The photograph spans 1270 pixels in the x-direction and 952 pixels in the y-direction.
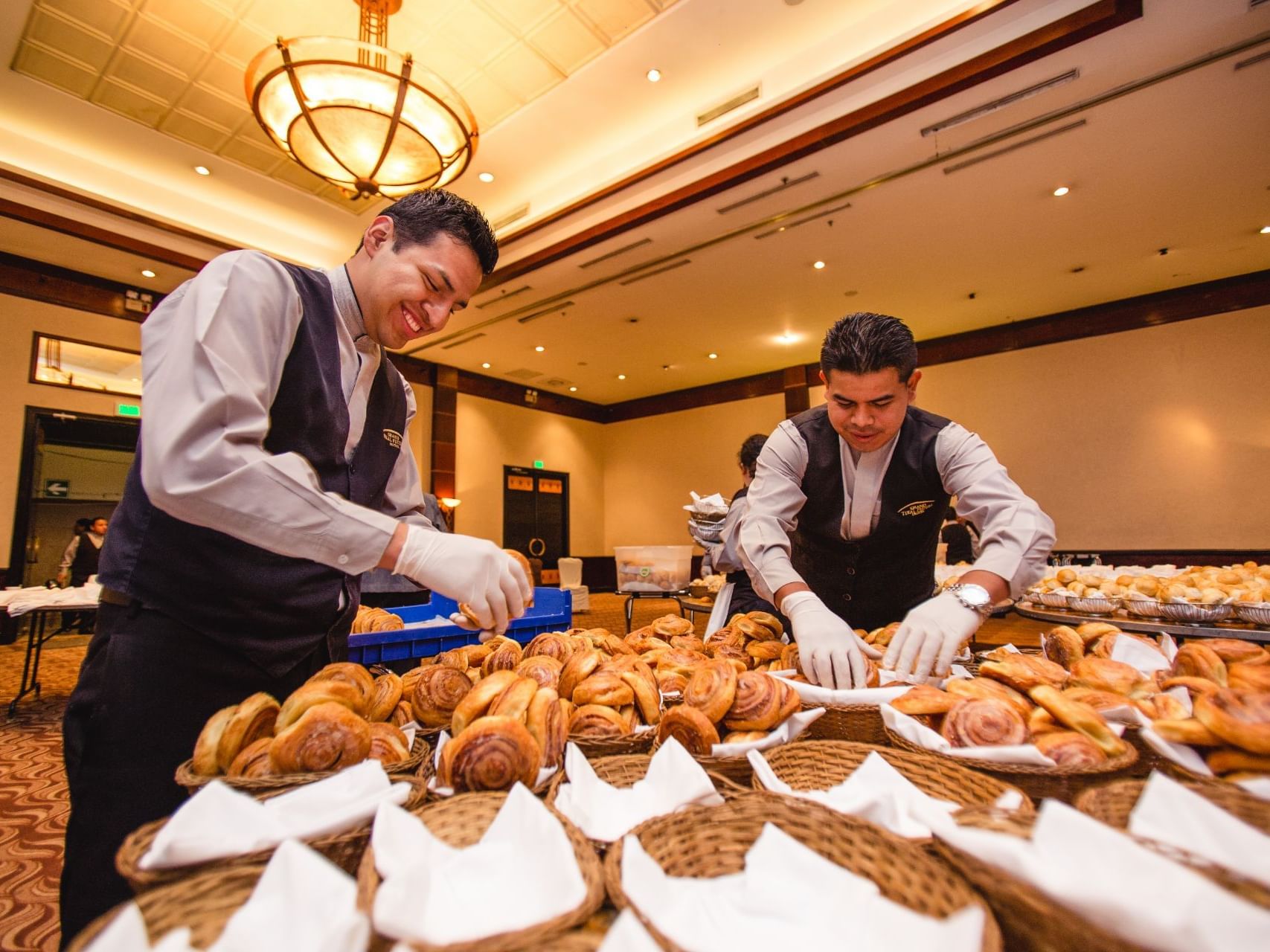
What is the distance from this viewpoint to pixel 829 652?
132 centimetres

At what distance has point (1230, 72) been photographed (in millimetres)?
4074

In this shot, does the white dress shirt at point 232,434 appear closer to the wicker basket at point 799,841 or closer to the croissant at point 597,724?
the croissant at point 597,724

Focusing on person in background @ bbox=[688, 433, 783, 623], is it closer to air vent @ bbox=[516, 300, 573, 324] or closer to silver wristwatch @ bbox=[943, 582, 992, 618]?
silver wristwatch @ bbox=[943, 582, 992, 618]

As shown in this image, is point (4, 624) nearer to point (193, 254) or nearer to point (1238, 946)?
point (193, 254)

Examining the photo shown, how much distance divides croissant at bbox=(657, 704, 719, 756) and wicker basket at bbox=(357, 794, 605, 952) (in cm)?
29

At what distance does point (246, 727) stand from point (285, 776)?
216mm

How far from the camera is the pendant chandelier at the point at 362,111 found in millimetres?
3262

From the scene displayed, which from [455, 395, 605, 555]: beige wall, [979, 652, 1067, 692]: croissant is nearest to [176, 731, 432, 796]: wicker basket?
[979, 652, 1067, 692]: croissant

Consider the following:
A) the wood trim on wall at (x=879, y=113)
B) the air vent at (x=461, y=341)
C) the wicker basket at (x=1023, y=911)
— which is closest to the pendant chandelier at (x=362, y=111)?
the wood trim on wall at (x=879, y=113)

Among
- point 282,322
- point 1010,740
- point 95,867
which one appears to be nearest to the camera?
point 1010,740

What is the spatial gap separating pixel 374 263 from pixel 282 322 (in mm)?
320

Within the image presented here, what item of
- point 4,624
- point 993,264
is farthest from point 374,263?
point 4,624

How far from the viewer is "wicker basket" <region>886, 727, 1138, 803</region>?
76cm

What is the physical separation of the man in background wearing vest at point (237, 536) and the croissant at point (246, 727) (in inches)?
9.6
